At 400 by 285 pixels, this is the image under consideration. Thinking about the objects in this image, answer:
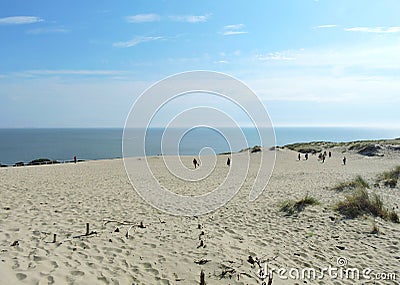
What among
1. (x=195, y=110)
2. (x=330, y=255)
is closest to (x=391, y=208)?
(x=330, y=255)

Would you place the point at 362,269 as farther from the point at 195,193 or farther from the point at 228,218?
the point at 195,193

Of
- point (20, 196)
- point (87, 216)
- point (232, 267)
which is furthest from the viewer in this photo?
point (20, 196)

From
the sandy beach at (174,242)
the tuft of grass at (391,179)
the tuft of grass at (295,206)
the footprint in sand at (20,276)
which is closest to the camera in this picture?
the footprint in sand at (20,276)

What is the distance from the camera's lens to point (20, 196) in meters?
10.8

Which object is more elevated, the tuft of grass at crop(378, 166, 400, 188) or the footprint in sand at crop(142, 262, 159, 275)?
the tuft of grass at crop(378, 166, 400, 188)

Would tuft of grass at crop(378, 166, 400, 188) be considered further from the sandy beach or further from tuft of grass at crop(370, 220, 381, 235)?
tuft of grass at crop(370, 220, 381, 235)

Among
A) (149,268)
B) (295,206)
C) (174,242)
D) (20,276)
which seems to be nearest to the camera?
(20,276)

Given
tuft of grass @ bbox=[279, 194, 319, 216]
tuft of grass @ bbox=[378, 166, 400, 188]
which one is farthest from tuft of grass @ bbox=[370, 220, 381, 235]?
tuft of grass @ bbox=[378, 166, 400, 188]

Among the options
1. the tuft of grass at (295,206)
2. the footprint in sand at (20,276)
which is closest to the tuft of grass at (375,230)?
the tuft of grass at (295,206)

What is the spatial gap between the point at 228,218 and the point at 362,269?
3.75m

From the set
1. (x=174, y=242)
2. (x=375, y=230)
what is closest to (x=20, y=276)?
(x=174, y=242)

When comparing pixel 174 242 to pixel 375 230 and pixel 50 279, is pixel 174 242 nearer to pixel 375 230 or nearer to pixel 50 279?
pixel 50 279

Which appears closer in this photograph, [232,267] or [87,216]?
[232,267]

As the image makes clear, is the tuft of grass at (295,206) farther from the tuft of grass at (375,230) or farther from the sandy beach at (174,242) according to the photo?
the tuft of grass at (375,230)
